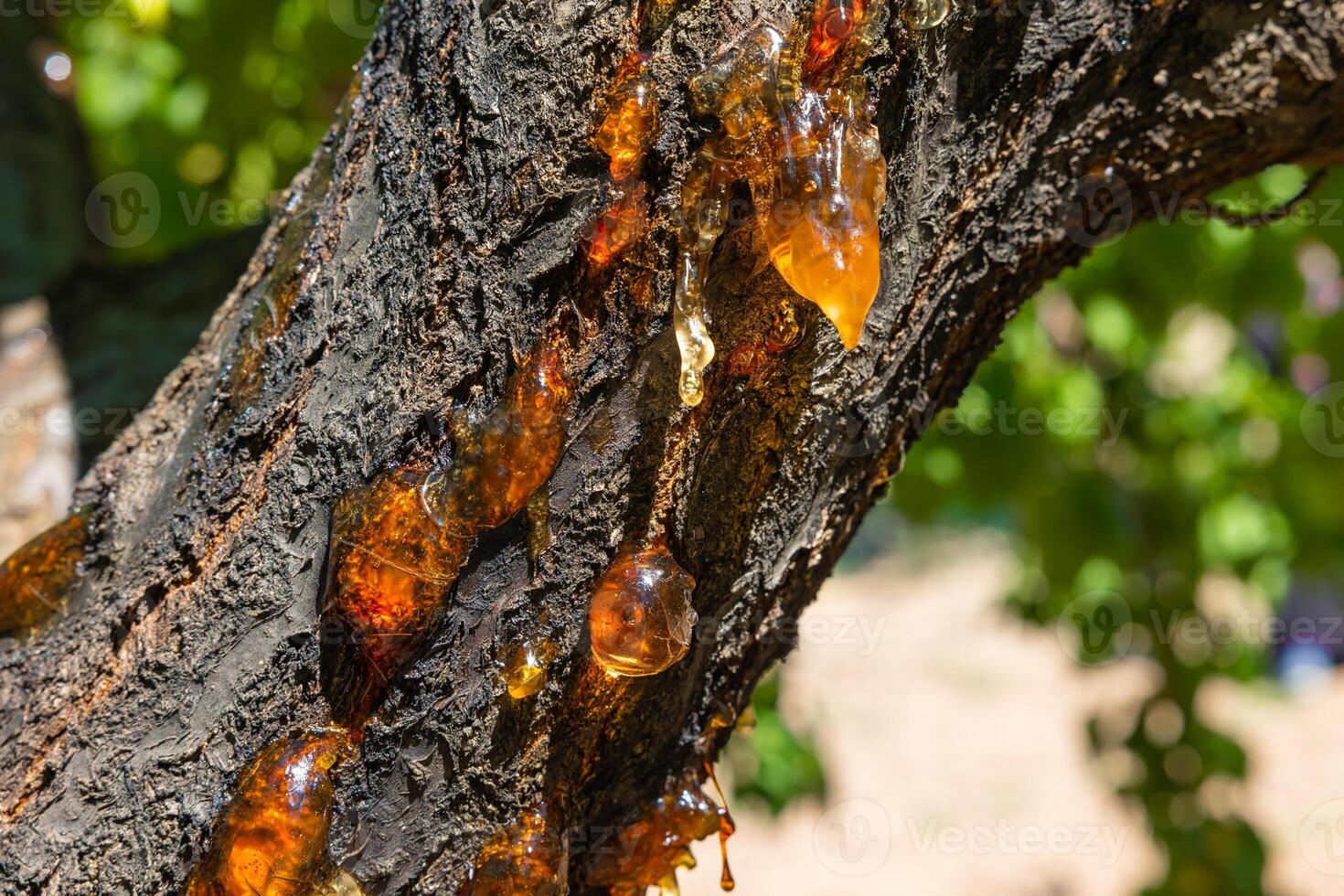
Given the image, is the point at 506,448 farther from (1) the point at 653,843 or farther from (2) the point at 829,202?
(1) the point at 653,843

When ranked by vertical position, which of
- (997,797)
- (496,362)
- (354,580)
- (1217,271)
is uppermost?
(496,362)

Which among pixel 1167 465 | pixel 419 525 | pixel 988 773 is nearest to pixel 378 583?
pixel 419 525

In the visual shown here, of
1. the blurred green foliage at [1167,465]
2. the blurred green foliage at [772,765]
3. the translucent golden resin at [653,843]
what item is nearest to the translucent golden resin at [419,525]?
the translucent golden resin at [653,843]

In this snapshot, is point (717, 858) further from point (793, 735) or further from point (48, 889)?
point (48, 889)

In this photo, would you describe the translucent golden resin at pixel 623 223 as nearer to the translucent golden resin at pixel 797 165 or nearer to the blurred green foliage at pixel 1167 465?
the translucent golden resin at pixel 797 165

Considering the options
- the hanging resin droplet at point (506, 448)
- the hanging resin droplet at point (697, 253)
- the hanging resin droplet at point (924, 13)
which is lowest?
the hanging resin droplet at point (506, 448)

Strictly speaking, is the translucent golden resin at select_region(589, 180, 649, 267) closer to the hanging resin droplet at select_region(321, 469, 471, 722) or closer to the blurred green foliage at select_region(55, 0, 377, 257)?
the hanging resin droplet at select_region(321, 469, 471, 722)

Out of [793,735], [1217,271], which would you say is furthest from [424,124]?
[1217,271]
